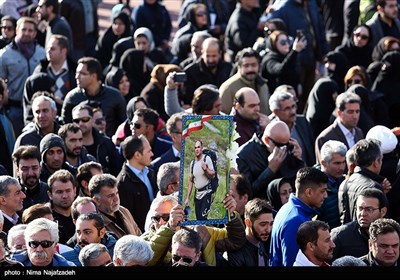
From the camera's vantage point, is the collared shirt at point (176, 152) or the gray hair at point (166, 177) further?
the collared shirt at point (176, 152)

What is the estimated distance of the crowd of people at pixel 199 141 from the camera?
390 inches

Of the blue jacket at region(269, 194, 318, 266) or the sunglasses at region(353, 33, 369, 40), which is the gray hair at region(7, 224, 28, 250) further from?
the sunglasses at region(353, 33, 369, 40)

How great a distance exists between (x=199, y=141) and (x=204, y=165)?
0.16 meters

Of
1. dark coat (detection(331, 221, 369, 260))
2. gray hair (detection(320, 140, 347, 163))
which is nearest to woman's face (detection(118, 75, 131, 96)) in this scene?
gray hair (detection(320, 140, 347, 163))

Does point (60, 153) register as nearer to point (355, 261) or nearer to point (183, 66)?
point (355, 261)

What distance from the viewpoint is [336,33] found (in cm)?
1967

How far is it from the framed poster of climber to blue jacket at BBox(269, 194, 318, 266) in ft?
4.58

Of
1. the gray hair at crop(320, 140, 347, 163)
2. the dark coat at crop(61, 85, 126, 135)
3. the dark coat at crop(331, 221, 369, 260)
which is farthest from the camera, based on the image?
the dark coat at crop(61, 85, 126, 135)

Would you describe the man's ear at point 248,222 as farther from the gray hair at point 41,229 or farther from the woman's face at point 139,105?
the woman's face at point 139,105

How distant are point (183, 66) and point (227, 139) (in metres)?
8.22

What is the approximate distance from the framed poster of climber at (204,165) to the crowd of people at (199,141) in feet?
0.05

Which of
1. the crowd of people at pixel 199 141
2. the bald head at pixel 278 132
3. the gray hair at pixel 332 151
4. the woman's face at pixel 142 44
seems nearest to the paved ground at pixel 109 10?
the crowd of people at pixel 199 141

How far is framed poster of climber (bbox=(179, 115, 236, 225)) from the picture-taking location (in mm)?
8836

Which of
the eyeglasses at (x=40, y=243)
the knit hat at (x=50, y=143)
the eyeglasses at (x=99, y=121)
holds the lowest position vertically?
the eyeglasses at (x=99, y=121)
